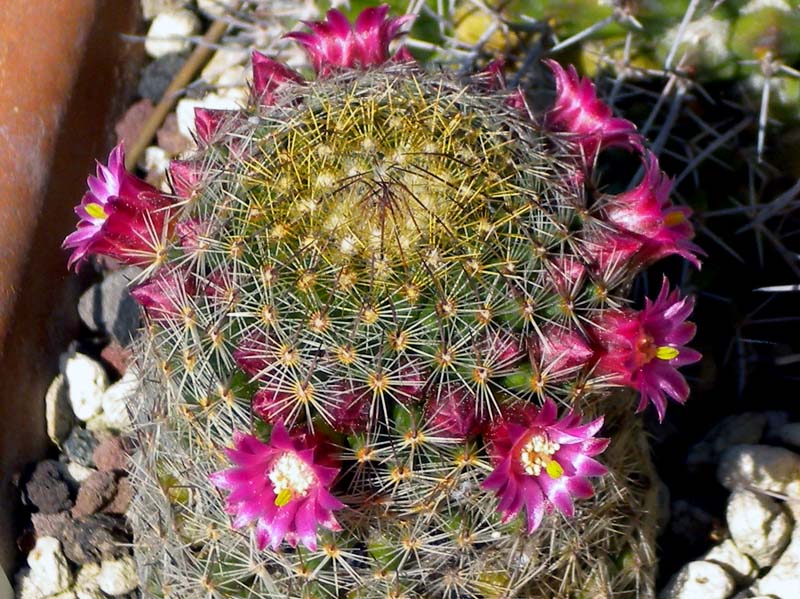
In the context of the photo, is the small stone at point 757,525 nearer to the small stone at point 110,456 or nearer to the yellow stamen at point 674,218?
the yellow stamen at point 674,218

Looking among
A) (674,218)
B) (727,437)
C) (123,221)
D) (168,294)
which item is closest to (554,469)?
(674,218)

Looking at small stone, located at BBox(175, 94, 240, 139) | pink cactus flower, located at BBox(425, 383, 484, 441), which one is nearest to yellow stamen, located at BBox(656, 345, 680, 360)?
pink cactus flower, located at BBox(425, 383, 484, 441)

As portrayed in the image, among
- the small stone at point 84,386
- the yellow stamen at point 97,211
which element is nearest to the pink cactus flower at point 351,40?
the yellow stamen at point 97,211

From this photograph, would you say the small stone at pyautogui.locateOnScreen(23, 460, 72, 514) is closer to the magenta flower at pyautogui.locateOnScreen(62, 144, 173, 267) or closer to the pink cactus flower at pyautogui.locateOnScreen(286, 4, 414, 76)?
the magenta flower at pyautogui.locateOnScreen(62, 144, 173, 267)

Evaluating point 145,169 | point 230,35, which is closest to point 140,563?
point 145,169

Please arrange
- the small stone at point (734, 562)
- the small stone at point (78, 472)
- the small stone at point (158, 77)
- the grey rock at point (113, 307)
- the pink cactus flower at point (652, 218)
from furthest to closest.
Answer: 1. the small stone at point (158, 77)
2. the grey rock at point (113, 307)
3. the small stone at point (78, 472)
4. the small stone at point (734, 562)
5. the pink cactus flower at point (652, 218)

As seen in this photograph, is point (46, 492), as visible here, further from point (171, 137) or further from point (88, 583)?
point (171, 137)
